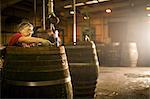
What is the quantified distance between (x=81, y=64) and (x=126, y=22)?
38.1 ft

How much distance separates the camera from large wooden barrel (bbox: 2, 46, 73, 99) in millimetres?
2539

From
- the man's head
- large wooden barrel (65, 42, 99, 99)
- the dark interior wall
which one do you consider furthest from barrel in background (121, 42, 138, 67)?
the man's head

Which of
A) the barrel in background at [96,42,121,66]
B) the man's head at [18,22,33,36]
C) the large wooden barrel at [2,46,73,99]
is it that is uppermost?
the man's head at [18,22,33,36]

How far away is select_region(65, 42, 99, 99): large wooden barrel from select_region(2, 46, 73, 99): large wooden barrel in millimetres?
1838

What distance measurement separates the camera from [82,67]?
14.8 ft

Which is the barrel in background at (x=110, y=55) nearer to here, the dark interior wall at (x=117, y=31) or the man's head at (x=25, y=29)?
the dark interior wall at (x=117, y=31)

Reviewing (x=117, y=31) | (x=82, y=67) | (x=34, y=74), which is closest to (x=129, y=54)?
(x=117, y=31)

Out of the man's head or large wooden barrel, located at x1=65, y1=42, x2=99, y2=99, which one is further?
large wooden barrel, located at x1=65, y1=42, x2=99, y2=99

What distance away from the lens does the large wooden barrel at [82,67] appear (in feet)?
14.8

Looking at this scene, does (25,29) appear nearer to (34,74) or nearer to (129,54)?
(34,74)

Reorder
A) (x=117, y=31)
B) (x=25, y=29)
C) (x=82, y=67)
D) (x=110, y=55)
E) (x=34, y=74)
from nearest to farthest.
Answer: (x=34, y=74), (x=25, y=29), (x=82, y=67), (x=110, y=55), (x=117, y=31)

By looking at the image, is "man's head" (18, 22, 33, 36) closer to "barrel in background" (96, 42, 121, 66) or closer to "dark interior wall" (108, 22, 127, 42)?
"barrel in background" (96, 42, 121, 66)

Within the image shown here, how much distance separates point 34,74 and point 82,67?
2051mm

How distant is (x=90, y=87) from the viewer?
479 cm
